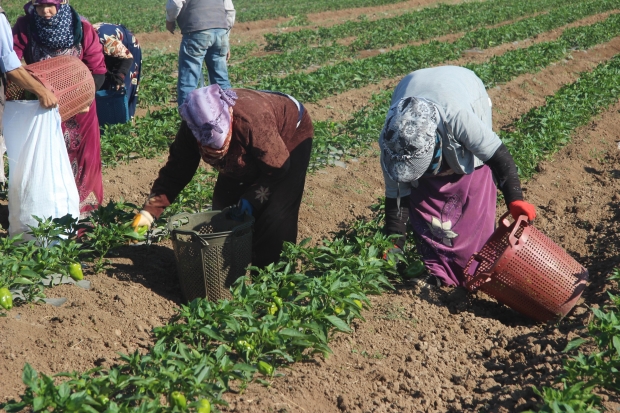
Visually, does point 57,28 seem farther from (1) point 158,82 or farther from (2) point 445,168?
(1) point 158,82

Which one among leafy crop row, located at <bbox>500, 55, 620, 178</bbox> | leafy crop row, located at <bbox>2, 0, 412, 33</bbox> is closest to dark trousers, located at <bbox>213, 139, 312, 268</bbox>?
leafy crop row, located at <bbox>500, 55, 620, 178</bbox>

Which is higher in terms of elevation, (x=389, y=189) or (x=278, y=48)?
(x=389, y=189)

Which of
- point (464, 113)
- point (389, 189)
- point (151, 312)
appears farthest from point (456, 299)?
point (151, 312)

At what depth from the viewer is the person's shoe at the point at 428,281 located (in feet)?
13.7

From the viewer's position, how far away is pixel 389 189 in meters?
4.07

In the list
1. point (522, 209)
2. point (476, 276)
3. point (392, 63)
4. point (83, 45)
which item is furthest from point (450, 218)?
point (392, 63)

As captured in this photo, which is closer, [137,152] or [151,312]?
[151,312]

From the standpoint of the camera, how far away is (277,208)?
4105mm

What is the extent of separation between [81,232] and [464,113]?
8.45ft

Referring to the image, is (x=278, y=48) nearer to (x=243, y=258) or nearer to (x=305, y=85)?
(x=305, y=85)

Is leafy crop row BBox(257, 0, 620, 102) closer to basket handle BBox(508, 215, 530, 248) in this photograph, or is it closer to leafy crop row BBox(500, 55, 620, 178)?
leafy crop row BBox(500, 55, 620, 178)

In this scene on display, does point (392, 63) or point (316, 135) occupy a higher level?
point (316, 135)

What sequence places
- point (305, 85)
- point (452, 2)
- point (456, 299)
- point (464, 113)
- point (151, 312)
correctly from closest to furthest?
point (464, 113), point (151, 312), point (456, 299), point (305, 85), point (452, 2)

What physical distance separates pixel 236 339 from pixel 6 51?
239cm
